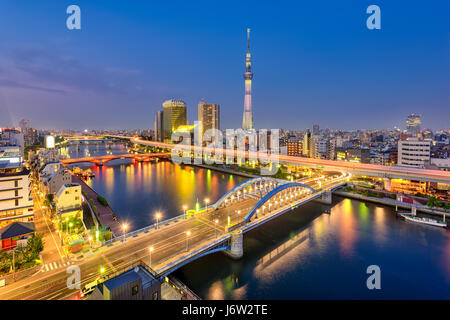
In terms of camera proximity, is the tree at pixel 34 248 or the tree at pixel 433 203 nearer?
the tree at pixel 34 248

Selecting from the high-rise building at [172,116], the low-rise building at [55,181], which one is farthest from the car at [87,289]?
the high-rise building at [172,116]

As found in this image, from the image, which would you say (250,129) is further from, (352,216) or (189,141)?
(352,216)

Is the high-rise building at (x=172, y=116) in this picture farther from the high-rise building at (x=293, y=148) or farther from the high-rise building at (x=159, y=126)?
the high-rise building at (x=293, y=148)


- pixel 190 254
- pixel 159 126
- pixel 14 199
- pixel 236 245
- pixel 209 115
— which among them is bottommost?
pixel 236 245

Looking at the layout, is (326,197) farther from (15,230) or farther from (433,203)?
(15,230)

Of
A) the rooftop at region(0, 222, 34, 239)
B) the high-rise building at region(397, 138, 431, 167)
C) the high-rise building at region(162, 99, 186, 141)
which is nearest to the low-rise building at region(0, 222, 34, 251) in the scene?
the rooftop at region(0, 222, 34, 239)

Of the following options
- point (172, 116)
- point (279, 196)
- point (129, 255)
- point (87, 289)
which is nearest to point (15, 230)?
point (129, 255)
